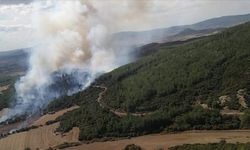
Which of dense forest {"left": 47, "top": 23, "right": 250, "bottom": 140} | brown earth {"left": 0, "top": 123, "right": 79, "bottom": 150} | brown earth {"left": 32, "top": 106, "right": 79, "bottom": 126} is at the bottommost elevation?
brown earth {"left": 0, "top": 123, "right": 79, "bottom": 150}

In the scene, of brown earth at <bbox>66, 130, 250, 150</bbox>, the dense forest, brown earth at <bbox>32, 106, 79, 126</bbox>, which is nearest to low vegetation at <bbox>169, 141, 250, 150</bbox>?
brown earth at <bbox>66, 130, 250, 150</bbox>

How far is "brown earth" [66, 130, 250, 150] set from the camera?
11759 centimetres

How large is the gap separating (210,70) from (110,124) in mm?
46395

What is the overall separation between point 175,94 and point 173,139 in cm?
3684

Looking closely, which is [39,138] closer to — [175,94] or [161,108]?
[161,108]

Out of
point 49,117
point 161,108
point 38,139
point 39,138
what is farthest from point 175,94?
point 49,117

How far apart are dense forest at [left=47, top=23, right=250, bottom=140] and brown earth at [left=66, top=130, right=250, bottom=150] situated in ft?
10.9

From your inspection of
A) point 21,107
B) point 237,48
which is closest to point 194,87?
point 237,48

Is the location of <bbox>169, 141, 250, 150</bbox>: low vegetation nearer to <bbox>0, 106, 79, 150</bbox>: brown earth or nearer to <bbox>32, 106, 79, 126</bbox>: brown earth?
<bbox>0, 106, 79, 150</bbox>: brown earth

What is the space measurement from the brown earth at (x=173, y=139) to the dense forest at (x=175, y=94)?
3320 millimetres

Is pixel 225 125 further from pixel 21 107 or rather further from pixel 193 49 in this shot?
pixel 21 107

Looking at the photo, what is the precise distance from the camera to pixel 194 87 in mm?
159000

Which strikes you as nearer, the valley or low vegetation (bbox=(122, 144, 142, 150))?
low vegetation (bbox=(122, 144, 142, 150))

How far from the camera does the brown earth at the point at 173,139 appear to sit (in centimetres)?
11759
